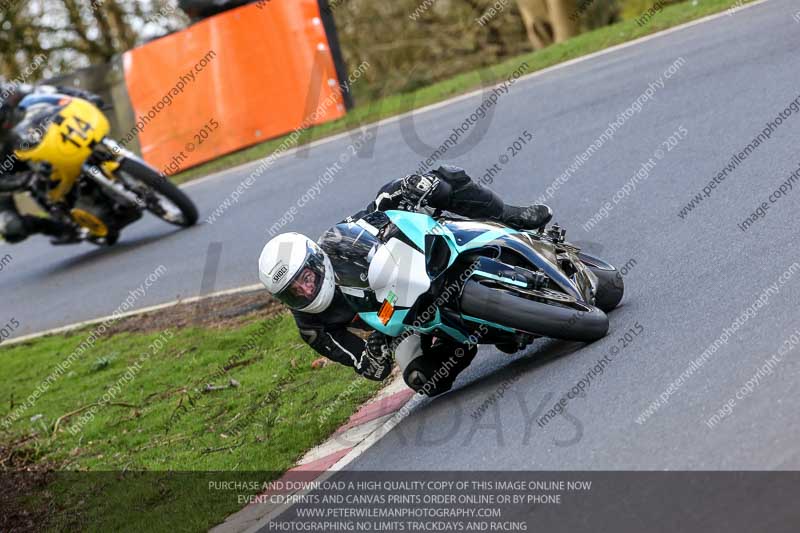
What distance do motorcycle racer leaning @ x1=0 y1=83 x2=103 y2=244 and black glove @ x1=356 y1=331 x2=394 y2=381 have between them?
8.04 m

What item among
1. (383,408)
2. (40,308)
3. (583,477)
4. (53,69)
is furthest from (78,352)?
(53,69)

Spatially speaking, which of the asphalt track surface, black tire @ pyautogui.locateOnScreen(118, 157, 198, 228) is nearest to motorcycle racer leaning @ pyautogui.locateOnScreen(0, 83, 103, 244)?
the asphalt track surface

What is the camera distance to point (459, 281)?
6.20 meters

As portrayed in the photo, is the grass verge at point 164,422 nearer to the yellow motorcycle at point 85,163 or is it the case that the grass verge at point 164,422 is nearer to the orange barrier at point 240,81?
the yellow motorcycle at point 85,163

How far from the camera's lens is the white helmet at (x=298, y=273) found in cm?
608

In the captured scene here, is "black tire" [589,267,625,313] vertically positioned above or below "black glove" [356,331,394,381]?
below

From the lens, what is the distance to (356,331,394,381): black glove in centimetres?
653

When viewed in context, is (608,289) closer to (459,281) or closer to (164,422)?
(459,281)

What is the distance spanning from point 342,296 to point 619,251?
2490 mm

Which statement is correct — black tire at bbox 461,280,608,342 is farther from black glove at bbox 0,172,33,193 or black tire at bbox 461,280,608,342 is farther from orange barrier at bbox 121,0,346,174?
orange barrier at bbox 121,0,346,174

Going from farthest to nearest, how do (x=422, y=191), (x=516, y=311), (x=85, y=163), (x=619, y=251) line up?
(x=85, y=163) < (x=619, y=251) < (x=422, y=191) < (x=516, y=311)

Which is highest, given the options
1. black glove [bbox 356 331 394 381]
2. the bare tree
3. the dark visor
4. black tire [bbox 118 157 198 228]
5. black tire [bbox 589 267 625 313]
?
the dark visor

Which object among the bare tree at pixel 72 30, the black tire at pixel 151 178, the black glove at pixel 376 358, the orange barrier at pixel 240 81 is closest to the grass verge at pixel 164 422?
the black glove at pixel 376 358

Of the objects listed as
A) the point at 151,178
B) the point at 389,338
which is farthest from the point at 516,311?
the point at 151,178
